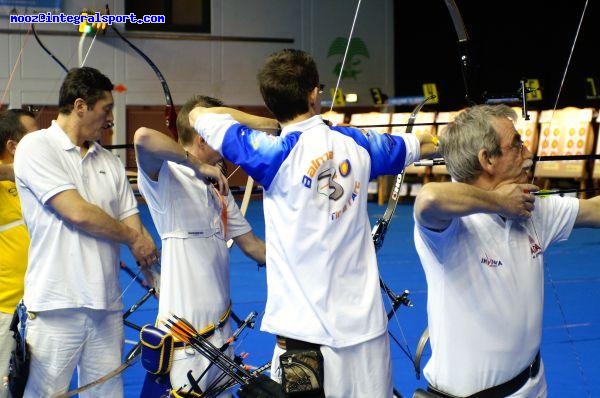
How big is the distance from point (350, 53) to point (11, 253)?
1397cm

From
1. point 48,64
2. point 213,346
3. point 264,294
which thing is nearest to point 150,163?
point 213,346

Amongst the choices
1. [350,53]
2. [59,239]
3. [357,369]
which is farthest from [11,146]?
[350,53]

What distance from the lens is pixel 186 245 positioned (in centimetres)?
303

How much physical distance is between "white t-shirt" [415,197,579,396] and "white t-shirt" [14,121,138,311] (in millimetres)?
1237

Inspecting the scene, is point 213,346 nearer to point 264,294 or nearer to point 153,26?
point 264,294

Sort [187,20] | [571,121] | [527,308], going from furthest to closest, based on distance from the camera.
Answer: [187,20] < [571,121] < [527,308]

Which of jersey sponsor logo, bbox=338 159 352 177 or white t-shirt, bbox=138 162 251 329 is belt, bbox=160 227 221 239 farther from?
jersey sponsor logo, bbox=338 159 352 177

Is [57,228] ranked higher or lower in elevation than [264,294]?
higher

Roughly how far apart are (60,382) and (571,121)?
32.5 ft

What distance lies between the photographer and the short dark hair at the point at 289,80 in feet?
7.66

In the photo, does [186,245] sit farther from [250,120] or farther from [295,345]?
[295,345]

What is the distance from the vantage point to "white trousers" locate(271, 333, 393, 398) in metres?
2.34

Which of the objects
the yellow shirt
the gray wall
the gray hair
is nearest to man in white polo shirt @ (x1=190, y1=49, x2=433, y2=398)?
the gray hair

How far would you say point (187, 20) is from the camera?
52.9 feet
